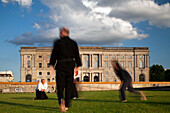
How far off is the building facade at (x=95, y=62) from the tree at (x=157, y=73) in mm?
5111

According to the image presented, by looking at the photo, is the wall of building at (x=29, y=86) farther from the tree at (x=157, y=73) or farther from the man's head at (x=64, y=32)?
the tree at (x=157, y=73)

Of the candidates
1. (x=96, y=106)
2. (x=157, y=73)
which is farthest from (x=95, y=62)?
(x=96, y=106)

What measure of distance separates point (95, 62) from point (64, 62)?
78.3 meters

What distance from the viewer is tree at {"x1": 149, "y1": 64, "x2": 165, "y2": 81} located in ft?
277

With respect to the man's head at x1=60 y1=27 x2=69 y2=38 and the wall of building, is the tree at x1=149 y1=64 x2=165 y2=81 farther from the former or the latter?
the man's head at x1=60 y1=27 x2=69 y2=38

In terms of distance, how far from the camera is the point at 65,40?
5.64 metres

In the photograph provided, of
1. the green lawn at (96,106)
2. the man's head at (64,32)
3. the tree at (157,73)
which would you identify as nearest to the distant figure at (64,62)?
the man's head at (64,32)

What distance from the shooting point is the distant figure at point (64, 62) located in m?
5.54

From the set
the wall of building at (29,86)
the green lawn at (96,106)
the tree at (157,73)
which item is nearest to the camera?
the green lawn at (96,106)

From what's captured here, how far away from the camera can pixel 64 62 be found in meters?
5.54

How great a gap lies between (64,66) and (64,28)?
98 cm

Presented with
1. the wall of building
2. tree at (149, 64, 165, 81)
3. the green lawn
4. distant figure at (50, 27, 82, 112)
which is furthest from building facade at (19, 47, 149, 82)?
distant figure at (50, 27, 82, 112)

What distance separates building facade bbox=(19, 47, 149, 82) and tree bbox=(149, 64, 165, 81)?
16.8ft

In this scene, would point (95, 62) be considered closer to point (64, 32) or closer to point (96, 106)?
point (96, 106)
